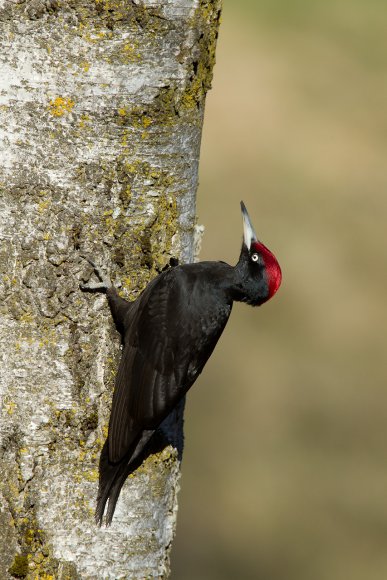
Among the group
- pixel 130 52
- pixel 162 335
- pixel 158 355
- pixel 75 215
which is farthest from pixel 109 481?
pixel 130 52

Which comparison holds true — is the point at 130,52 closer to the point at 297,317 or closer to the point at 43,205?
the point at 43,205

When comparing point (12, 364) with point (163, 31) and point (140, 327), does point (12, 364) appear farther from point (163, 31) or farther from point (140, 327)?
point (163, 31)

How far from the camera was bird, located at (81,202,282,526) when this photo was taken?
3.59 meters

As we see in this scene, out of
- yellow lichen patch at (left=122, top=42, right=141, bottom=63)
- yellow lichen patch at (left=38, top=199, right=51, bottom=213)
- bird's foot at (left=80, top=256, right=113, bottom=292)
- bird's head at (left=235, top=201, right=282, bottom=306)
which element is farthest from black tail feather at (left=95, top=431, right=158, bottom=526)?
yellow lichen patch at (left=122, top=42, right=141, bottom=63)

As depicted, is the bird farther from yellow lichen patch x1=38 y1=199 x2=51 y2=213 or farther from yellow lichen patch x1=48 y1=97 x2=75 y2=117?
yellow lichen patch x1=48 y1=97 x2=75 y2=117

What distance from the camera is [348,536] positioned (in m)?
7.47

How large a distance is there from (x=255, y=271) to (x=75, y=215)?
1.13 m

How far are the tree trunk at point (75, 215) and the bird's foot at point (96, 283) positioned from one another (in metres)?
0.03

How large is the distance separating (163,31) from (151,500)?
1.62 metres

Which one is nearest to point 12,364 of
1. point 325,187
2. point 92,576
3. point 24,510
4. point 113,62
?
point 24,510

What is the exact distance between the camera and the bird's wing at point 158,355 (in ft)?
11.9

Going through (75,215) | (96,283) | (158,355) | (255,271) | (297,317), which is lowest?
(297,317)

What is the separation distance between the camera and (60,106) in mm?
3410

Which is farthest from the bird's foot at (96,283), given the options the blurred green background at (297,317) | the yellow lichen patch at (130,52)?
the blurred green background at (297,317)
